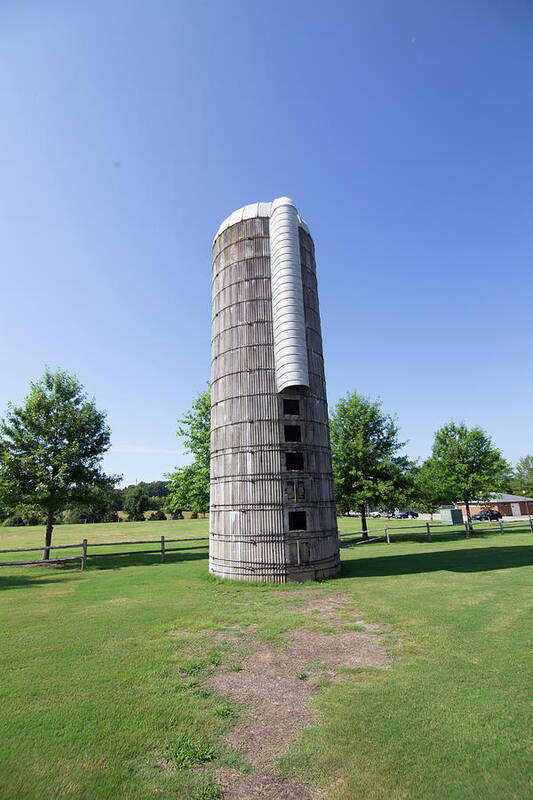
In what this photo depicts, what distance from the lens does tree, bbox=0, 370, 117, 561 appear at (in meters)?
23.1

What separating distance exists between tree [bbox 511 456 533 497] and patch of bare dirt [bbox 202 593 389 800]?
7584 centimetres

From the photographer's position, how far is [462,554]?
21.5m

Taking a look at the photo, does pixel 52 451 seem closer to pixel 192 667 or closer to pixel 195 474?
pixel 195 474

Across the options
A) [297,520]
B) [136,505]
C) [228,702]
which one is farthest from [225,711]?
[136,505]

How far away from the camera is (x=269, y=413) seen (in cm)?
1652

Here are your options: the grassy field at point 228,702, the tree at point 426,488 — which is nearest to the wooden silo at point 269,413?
the grassy field at point 228,702

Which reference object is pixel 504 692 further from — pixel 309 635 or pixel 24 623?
pixel 24 623

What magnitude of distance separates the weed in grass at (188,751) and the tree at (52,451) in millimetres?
21139

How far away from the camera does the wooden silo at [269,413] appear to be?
15555 millimetres

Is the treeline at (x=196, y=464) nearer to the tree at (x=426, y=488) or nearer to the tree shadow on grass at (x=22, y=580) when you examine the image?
the tree at (x=426, y=488)

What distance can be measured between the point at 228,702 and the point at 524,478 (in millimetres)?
85468

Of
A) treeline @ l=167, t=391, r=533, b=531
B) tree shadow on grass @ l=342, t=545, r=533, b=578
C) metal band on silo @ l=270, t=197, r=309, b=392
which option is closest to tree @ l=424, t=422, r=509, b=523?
treeline @ l=167, t=391, r=533, b=531

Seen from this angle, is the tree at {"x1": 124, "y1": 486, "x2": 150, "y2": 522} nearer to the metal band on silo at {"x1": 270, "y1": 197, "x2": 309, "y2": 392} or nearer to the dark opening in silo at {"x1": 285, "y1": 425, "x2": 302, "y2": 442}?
the dark opening in silo at {"x1": 285, "y1": 425, "x2": 302, "y2": 442}

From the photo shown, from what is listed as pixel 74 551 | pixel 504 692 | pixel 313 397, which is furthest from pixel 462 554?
pixel 74 551
